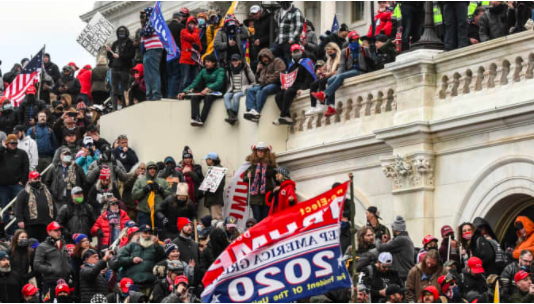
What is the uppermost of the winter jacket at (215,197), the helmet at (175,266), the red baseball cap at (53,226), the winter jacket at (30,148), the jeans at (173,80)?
the jeans at (173,80)

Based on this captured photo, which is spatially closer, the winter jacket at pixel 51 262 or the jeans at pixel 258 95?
the winter jacket at pixel 51 262

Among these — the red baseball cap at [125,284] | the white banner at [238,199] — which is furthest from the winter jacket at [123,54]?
the red baseball cap at [125,284]

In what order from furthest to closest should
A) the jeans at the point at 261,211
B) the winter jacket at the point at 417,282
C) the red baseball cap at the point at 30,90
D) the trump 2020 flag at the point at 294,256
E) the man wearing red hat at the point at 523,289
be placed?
the red baseball cap at the point at 30,90 < the jeans at the point at 261,211 < the winter jacket at the point at 417,282 < the man wearing red hat at the point at 523,289 < the trump 2020 flag at the point at 294,256

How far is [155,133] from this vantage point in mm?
32906

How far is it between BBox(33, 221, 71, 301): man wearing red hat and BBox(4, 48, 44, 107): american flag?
11.4 metres

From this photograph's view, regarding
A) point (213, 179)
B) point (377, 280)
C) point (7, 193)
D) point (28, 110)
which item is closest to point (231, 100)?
point (213, 179)

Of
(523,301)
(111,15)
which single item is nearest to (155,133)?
(523,301)

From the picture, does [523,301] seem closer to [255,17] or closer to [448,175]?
[448,175]

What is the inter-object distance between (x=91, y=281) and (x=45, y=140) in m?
8.17

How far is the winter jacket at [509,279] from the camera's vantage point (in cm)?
2170

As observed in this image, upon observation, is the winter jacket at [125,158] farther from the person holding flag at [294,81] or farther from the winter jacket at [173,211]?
the person holding flag at [294,81]

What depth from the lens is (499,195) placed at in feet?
84.9

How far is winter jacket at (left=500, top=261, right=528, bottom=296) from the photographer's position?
21703mm

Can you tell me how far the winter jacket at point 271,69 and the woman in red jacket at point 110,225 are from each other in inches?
140
